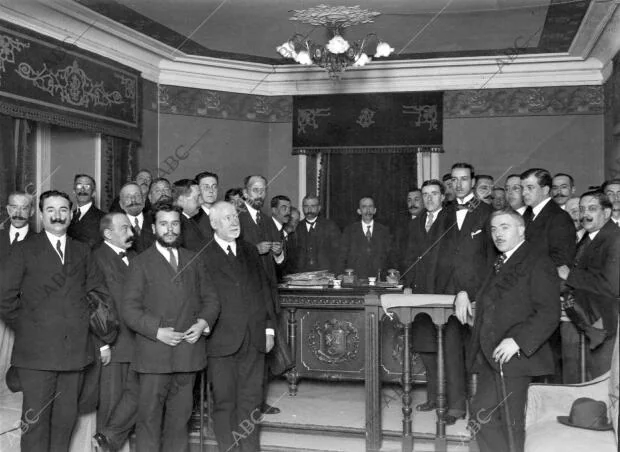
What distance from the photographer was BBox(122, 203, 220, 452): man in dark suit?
3963 millimetres

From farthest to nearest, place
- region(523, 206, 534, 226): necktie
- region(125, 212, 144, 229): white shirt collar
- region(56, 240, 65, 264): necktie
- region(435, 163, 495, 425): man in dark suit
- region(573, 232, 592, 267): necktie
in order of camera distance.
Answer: region(125, 212, 144, 229): white shirt collar, region(523, 206, 534, 226): necktie, region(435, 163, 495, 425): man in dark suit, region(573, 232, 592, 267): necktie, region(56, 240, 65, 264): necktie

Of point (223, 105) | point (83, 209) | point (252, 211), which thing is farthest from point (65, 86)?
point (223, 105)

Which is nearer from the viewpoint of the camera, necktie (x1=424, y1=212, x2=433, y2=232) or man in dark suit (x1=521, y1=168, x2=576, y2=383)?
man in dark suit (x1=521, y1=168, x2=576, y2=383)

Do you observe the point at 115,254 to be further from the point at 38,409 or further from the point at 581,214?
the point at 581,214

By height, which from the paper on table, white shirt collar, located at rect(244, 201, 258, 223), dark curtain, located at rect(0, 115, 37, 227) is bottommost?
the paper on table

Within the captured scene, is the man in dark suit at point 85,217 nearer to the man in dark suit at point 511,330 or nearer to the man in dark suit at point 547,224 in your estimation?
the man in dark suit at point 511,330

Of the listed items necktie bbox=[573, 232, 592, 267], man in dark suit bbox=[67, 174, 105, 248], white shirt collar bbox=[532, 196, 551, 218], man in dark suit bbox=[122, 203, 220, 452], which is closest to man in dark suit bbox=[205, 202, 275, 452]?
man in dark suit bbox=[122, 203, 220, 452]

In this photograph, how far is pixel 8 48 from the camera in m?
5.61

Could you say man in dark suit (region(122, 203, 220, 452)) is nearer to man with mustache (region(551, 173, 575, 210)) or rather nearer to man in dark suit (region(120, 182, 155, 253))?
man in dark suit (region(120, 182, 155, 253))

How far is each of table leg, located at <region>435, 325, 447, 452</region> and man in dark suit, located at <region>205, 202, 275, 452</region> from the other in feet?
3.53

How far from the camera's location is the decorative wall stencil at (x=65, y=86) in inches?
223

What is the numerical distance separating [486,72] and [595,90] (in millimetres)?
1292

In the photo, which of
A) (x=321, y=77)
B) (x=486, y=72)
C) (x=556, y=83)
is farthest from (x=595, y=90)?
(x=321, y=77)

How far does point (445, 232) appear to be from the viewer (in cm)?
497
